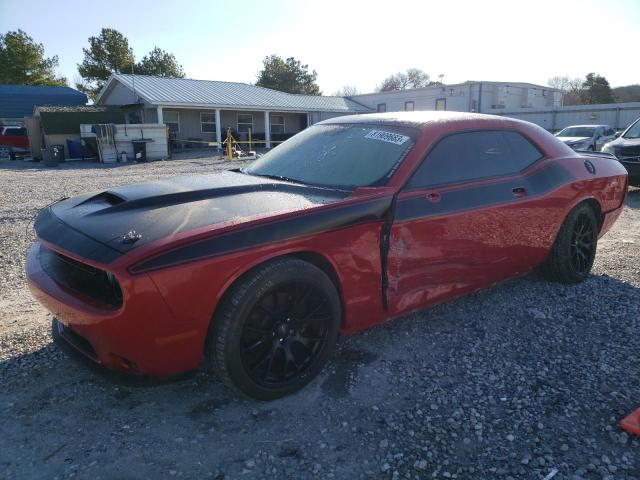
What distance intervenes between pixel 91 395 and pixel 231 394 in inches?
31.2

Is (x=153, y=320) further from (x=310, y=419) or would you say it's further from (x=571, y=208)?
(x=571, y=208)

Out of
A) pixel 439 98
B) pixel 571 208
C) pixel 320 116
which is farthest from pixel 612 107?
pixel 571 208

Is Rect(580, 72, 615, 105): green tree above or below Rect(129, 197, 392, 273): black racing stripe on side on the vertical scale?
above

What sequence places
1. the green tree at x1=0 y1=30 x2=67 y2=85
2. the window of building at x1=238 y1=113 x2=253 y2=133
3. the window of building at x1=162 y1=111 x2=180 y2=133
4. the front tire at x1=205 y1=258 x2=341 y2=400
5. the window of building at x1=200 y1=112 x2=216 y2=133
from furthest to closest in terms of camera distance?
1. the green tree at x1=0 y1=30 x2=67 y2=85
2. the window of building at x1=238 y1=113 x2=253 y2=133
3. the window of building at x1=200 y1=112 x2=216 y2=133
4. the window of building at x1=162 y1=111 x2=180 y2=133
5. the front tire at x1=205 y1=258 x2=341 y2=400

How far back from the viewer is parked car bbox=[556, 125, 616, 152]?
56.3 feet

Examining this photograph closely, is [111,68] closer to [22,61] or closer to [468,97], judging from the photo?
[22,61]

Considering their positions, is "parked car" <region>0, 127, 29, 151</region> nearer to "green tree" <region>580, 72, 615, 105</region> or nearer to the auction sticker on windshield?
the auction sticker on windshield

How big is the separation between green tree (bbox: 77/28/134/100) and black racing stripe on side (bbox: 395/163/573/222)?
44800 mm

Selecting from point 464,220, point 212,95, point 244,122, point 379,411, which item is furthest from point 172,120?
point 379,411

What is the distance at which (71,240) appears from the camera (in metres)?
2.53

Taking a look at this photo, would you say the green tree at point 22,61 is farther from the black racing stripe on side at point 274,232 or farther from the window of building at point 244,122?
the black racing stripe on side at point 274,232

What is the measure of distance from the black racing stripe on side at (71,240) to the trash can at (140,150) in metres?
19.1

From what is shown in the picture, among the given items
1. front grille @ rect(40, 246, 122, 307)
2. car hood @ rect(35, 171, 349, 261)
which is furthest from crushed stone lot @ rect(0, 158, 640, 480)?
car hood @ rect(35, 171, 349, 261)

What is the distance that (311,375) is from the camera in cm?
278
